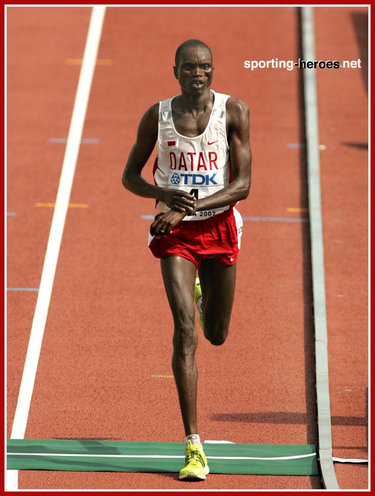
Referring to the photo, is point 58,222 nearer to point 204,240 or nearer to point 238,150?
point 204,240

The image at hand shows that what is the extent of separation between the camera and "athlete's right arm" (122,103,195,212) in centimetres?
657

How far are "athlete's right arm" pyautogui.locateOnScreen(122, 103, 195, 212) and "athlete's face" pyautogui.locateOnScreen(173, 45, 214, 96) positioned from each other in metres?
0.29

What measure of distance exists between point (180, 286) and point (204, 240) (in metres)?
0.41

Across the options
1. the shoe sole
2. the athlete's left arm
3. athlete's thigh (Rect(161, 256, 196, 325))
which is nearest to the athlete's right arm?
the athlete's left arm

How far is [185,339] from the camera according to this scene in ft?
21.9

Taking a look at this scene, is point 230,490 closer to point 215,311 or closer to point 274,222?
point 215,311

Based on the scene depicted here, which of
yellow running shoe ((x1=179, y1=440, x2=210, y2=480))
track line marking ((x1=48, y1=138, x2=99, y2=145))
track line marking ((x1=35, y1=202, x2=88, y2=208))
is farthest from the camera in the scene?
track line marking ((x1=48, y1=138, x2=99, y2=145))

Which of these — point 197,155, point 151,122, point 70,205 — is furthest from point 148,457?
point 70,205

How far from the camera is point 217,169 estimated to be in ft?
22.3

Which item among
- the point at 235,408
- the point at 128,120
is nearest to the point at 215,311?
the point at 235,408

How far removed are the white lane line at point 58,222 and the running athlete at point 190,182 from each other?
67.1 inches

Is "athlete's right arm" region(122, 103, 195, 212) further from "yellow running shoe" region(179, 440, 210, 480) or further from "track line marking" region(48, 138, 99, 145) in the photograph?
"track line marking" region(48, 138, 99, 145)

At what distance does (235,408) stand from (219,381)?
0.45 metres

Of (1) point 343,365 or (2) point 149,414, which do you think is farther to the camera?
(1) point 343,365
